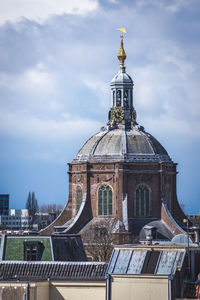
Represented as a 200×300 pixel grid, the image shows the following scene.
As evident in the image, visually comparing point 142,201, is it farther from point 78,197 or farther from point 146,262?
point 146,262

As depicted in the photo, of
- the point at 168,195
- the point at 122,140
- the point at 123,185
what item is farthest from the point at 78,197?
the point at 168,195

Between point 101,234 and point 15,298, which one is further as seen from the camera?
point 101,234

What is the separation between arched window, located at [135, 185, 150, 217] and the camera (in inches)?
5187

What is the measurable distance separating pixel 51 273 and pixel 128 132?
212ft

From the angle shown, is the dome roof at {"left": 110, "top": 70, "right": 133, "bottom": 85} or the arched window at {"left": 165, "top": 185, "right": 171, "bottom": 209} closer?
the arched window at {"left": 165, "top": 185, "right": 171, "bottom": 209}

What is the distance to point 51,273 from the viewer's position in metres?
70.8

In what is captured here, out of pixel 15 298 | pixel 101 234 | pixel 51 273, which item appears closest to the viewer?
pixel 15 298

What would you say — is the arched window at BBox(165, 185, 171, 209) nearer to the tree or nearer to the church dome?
the church dome

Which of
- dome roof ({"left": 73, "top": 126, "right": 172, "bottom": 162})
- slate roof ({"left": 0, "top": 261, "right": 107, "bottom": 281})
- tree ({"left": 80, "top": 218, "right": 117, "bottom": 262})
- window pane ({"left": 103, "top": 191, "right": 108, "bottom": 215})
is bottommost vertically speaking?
slate roof ({"left": 0, "top": 261, "right": 107, "bottom": 281})

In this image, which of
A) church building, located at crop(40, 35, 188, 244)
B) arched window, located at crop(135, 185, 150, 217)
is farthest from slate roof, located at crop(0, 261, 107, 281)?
arched window, located at crop(135, 185, 150, 217)

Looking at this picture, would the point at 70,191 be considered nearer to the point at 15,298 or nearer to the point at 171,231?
the point at 171,231

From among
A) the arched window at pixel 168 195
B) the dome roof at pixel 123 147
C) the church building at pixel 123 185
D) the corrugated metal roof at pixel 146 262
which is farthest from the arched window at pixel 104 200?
the corrugated metal roof at pixel 146 262

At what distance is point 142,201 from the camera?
132 metres

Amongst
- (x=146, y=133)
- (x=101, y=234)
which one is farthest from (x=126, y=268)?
(x=146, y=133)
